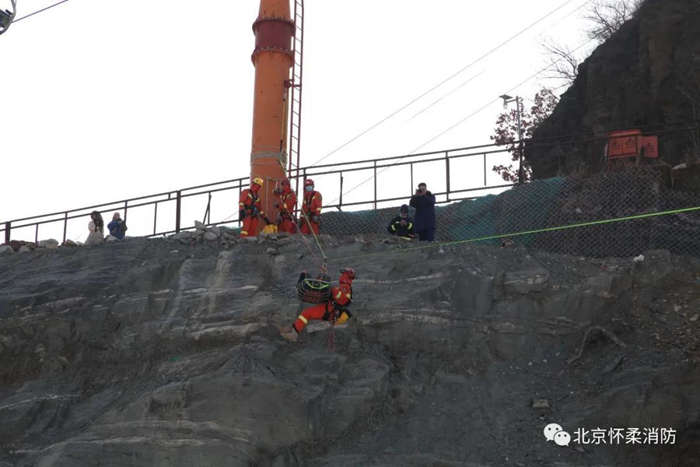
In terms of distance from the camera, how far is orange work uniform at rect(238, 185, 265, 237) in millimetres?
20297

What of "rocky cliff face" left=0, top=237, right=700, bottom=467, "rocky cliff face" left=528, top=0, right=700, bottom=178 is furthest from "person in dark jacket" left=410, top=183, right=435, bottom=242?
"rocky cliff face" left=528, top=0, right=700, bottom=178

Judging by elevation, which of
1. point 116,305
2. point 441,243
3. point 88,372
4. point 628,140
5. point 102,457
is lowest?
point 102,457

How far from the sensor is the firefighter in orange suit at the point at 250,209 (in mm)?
20297

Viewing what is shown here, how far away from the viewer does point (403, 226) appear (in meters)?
19.0

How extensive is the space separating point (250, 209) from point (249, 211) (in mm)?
55

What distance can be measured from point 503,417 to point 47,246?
14.1m

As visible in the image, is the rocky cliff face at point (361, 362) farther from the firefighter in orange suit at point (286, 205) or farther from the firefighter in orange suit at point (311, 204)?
the firefighter in orange suit at point (286, 205)

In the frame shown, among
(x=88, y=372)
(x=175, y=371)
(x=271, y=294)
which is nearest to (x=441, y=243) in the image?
(x=271, y=294)

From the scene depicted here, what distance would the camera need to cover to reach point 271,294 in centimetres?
1753

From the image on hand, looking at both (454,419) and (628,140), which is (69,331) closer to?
(454,419)

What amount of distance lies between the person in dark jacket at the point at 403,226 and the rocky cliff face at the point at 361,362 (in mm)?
544

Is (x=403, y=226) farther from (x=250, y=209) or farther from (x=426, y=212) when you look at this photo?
(x=250, y=209)

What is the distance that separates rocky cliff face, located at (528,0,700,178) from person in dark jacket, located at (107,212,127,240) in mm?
12420

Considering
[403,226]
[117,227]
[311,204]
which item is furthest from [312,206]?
[117,227]
